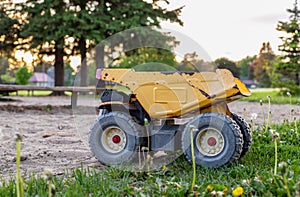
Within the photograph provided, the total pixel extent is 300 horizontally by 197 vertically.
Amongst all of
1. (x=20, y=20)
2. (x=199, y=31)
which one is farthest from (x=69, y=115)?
(x=20, y=20)

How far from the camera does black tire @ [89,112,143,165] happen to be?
360 centimetres

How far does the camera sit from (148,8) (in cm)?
1614

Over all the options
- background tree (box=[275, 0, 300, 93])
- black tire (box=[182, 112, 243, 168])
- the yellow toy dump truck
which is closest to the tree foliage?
background tree (box=[275, 0, 300, 93])

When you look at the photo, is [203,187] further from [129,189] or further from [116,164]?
[116,164]

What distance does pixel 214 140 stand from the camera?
338cm

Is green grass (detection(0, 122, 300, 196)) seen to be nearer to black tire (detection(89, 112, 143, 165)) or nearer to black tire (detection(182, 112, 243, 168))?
black tire (detection(182, 112, 243, 168))

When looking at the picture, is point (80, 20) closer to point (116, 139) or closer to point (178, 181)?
point (116, 139)

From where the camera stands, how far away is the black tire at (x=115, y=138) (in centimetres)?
360

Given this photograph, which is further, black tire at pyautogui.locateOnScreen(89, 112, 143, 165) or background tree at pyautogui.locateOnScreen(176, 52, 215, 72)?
background tree at pyautogui.locateOnScreen(176, 52, 215, 72)

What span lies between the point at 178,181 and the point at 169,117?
0.86 m

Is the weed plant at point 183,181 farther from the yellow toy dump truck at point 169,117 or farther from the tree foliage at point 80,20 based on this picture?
the tree foliage at point 80,20

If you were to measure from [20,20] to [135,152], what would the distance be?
15327mm

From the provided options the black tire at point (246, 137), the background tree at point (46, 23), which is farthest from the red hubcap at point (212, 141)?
the background tree at point (46, 23)

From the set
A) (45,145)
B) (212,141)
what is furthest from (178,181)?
(45,145)
